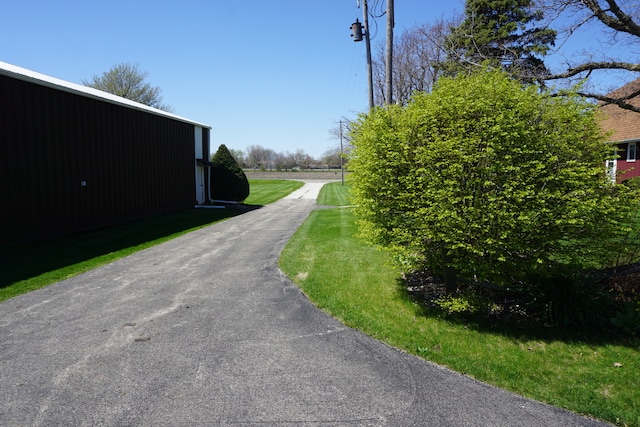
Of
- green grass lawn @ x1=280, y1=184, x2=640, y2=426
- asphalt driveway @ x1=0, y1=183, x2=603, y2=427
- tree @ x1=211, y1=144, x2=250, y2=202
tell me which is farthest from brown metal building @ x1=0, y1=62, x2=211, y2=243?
green grass lawn @ x1=280, y1=184, x2=640, y2=426

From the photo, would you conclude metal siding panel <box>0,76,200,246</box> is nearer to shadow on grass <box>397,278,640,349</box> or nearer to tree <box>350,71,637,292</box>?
tree <box>350,71,637,292</box>

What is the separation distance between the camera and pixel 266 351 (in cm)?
473

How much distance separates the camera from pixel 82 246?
36.6ft

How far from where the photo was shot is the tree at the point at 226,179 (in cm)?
2580

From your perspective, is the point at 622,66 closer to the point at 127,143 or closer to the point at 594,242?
the point at 594,242

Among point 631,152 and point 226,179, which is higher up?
point 631,152

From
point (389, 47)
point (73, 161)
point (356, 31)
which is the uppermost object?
point (356, 31)

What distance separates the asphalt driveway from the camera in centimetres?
347

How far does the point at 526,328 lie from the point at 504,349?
Answer: 0.84 m

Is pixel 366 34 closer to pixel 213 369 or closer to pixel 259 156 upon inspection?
pixel 213 369

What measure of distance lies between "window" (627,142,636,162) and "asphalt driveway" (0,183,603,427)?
2514 cm

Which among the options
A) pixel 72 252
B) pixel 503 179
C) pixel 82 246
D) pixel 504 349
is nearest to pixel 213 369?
pixel 504 349

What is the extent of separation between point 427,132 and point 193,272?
542 centimetres

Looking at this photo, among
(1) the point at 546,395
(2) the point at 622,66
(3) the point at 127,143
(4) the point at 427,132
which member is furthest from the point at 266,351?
(3) the point at 127,143
